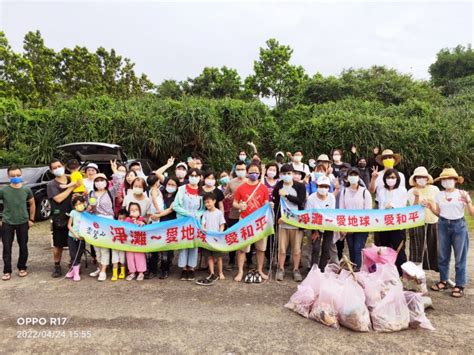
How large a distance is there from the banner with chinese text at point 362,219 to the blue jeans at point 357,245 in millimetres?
217

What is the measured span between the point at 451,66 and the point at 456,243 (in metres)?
37.2

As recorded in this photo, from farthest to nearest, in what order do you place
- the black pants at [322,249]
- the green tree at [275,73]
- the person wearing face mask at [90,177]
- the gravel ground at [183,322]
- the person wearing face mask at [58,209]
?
the green tree at [275,73]
the person wearing face mask at [90,177]
the person wearing face mask at [58,209]
the black pants at [322,249]
the gravel ground at [183,322]

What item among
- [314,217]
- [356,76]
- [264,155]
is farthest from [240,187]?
[356,76]

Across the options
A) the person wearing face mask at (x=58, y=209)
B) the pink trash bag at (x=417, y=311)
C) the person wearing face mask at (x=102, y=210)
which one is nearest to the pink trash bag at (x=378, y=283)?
the pink trash bag at (x=417, y=311)

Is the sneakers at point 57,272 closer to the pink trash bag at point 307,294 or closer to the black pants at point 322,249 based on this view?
the pink trash bag at point 307,294

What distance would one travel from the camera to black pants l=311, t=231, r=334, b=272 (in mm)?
4836

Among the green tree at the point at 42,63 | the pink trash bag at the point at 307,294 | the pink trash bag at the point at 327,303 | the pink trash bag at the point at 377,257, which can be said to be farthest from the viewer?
the green tree at the point at 42,63

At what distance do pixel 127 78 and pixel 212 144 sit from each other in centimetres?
2389

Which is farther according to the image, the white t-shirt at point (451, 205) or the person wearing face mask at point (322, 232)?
the person wearing face mask at point (322, 232)

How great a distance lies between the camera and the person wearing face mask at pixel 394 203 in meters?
4.65

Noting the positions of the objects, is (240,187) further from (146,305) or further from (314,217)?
(146,305)

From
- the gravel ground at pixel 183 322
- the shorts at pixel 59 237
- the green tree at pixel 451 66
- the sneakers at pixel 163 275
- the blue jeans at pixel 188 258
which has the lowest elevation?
the gravel ground at pixel 183 322

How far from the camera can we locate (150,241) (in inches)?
191

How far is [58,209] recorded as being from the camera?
4.96m
